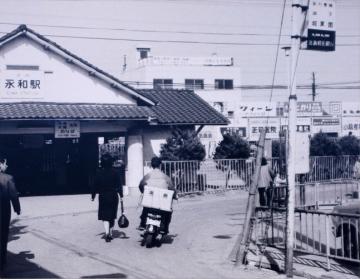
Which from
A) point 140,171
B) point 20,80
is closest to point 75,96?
point 20,80

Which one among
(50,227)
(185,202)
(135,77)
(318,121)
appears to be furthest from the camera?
(135,77)

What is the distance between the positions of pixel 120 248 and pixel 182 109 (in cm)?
1489

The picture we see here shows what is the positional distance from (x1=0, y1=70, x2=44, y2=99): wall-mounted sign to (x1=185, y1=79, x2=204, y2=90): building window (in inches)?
1458

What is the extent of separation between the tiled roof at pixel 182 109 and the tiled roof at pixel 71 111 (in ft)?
4.84

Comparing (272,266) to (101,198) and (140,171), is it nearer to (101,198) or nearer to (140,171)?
(101,198)

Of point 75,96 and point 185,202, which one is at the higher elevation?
point 75,96

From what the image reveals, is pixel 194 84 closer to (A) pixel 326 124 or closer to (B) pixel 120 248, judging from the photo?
(A) pixel 326 124

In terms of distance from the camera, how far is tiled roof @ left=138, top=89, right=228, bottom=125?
76.0 ft

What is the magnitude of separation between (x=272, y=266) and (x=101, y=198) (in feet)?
12.9

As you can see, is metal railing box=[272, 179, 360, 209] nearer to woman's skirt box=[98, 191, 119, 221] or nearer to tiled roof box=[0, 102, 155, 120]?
woman's skirt box=[98, 191, 119, 221]

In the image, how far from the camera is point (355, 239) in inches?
344

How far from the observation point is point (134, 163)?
2091cm

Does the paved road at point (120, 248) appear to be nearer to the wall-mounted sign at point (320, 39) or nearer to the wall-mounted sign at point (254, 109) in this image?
the wall-mounted sign at point (320, 39)

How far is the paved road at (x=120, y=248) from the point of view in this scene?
326 inches
